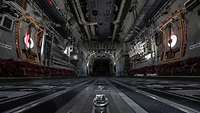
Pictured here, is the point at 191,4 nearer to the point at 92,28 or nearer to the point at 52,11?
the point at 52,11

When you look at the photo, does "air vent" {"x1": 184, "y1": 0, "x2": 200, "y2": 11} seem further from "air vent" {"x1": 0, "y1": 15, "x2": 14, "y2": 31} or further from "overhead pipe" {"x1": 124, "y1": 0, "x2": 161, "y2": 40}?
"air vent" {"x1": 0, "y1": 15, "x2": 14, "y2": 31}

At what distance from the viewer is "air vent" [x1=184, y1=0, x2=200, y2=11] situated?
28.0 ft

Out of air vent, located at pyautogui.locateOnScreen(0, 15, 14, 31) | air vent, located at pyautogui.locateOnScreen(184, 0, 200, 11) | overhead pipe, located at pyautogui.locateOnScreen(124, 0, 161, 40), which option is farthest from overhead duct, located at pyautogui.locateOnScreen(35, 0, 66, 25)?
air vent, located at pyautogui.locateOnScreen(184, 0, 200, 11)

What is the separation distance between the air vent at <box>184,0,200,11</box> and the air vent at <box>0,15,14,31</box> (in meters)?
8.01

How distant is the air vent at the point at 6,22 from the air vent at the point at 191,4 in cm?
801

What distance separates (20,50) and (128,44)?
21606 mm

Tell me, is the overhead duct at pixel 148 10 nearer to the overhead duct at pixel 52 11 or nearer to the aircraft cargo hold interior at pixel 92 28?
the aircraft cargo hold interior at pixel 92 28

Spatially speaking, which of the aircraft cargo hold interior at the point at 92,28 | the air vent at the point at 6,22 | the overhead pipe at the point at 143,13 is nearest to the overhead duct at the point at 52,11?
the aircraft cargo hold interior at the point at 92,28

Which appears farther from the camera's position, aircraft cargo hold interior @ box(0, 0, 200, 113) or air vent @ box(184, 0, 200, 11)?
air vent @ box(184, 0, 200, 11)

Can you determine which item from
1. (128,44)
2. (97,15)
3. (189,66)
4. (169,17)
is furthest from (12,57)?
(128,44)

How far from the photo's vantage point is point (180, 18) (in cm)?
1027

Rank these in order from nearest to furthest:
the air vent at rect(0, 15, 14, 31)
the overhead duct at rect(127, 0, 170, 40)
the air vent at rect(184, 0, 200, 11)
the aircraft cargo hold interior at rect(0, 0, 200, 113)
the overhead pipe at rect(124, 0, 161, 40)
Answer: the aircraft cargo hold interior at rect(0, 0, 200, 113)
the air vent at rect(0, 15, 14, 31)
the air vent at rect(184, 0, 200, 11)
the overhead duct at rect(127, 0, 170, 40)
the overhead pipe at rect(124, 0, 161, 40)

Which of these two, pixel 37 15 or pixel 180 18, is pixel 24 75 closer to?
pixel 37 15

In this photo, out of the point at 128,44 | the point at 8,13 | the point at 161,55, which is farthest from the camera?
the point at 128,44
